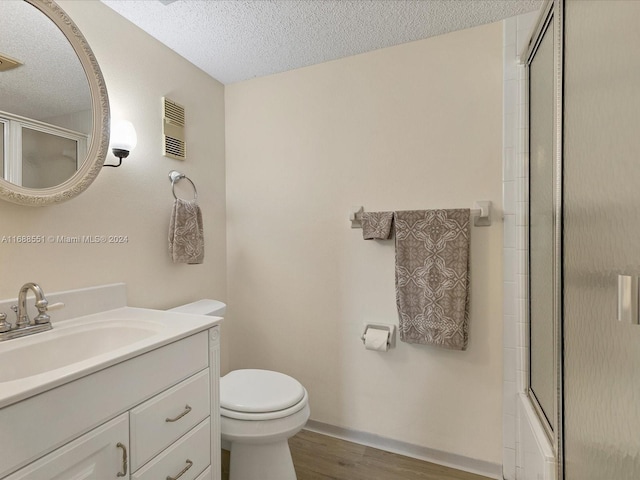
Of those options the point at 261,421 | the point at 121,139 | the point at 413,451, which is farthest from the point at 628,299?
the point at 121,139

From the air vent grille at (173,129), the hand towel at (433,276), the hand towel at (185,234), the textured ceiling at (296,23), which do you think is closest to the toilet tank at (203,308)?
the hand towel at (185,234)

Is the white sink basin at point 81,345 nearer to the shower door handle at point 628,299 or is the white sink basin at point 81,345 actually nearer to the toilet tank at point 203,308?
the toilet tank at point 203,308

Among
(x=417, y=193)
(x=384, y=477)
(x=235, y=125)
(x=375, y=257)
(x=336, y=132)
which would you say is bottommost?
(x=384, y=477)

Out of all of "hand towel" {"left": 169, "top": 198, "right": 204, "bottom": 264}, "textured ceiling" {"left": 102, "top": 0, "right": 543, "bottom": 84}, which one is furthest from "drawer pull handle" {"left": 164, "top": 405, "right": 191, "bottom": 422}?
"textured ceiling" {"left": 102, "top": 0, "right": 543, "bottom": 84}

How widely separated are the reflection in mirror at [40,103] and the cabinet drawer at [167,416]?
2.84 ft

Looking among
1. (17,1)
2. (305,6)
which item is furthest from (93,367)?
(305,6)

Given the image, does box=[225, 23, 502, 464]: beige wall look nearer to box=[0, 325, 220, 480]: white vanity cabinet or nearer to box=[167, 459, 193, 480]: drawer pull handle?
box=[0, 325, 220, 480]: white vanity cabinet

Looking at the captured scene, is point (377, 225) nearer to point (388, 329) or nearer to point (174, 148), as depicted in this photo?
point (388, 329)

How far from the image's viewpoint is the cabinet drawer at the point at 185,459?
3.19ft

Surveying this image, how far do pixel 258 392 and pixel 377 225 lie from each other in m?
0.98

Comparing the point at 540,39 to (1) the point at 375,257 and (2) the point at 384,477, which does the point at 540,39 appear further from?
(2) the point at 384,477

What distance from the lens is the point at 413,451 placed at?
1.76 metres

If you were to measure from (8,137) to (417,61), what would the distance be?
1773 millimetres

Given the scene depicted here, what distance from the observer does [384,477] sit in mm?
1618
